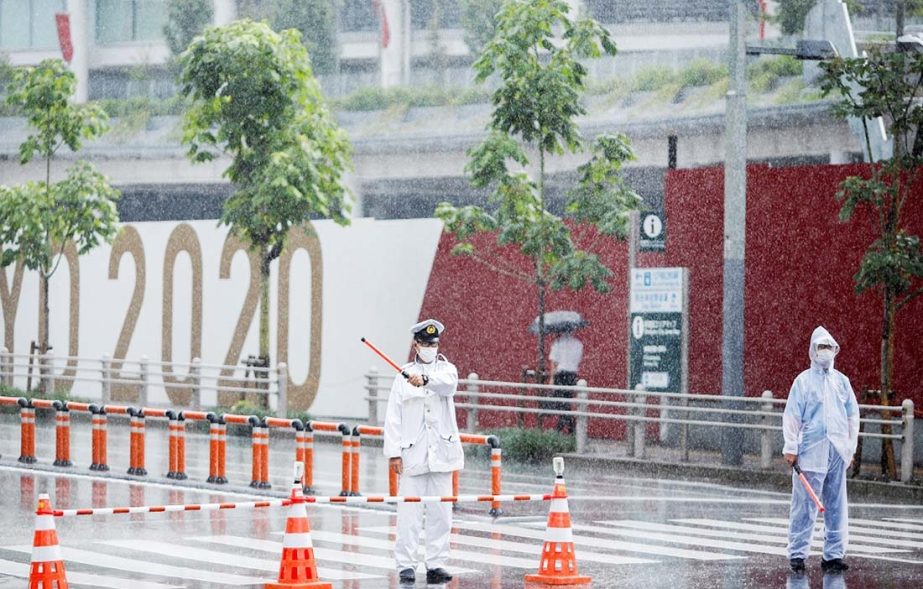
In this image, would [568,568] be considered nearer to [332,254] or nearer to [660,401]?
[660,401]

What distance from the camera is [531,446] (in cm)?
2750

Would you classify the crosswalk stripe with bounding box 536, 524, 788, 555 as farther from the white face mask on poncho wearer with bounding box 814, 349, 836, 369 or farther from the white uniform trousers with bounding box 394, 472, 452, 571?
the white uniform trousers with bounding box 394, 472, 452, 571

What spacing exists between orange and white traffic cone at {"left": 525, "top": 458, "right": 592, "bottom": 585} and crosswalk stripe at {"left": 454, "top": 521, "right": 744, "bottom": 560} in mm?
2165

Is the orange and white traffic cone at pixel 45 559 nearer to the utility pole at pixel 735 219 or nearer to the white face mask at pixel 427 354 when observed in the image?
the white face mask at pixel 427 354

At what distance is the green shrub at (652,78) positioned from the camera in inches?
2542

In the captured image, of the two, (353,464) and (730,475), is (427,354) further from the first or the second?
(730,475)

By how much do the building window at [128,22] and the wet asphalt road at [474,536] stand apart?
57727 mm

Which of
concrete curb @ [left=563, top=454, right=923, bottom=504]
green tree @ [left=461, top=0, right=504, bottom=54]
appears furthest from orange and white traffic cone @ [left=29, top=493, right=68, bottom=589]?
green tree @ [left=461, top=0, right=504, bottom=54]

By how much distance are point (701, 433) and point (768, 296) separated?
2419 mm

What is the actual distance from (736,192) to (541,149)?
4811mm

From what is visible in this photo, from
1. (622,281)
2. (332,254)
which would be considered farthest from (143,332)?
(622,281)

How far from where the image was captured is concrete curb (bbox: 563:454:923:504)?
23.1 meters

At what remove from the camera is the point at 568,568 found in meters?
13.6

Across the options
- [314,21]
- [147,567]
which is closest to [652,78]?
[314,21]
